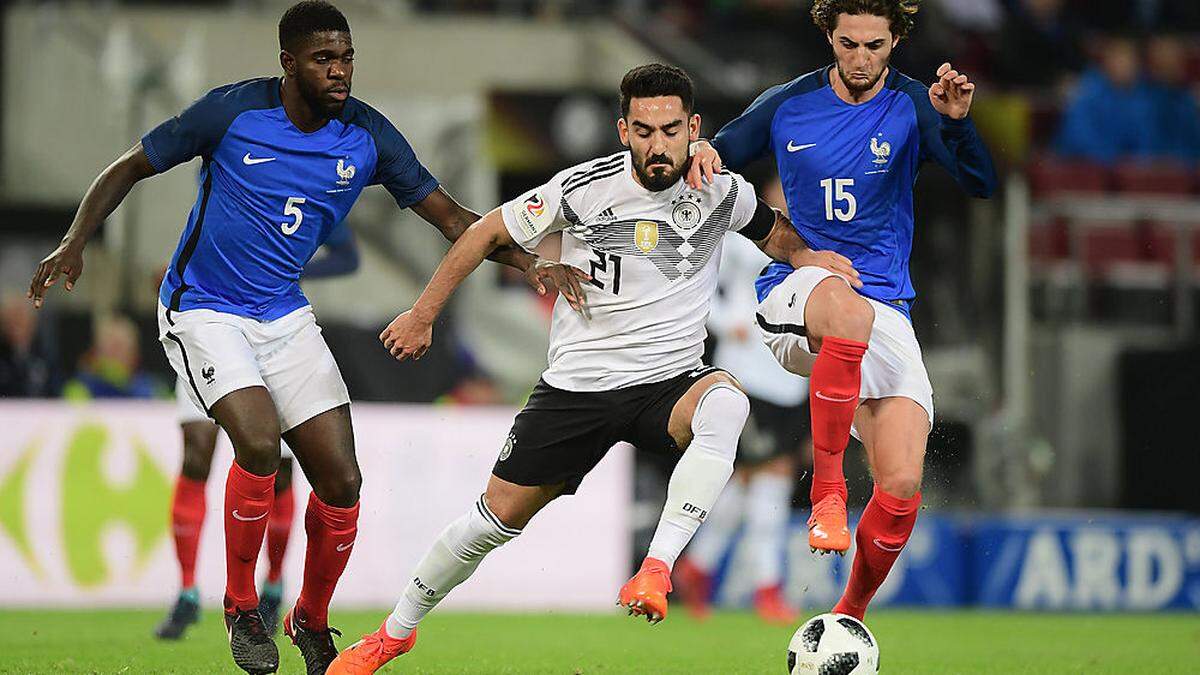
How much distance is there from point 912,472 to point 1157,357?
306 inches

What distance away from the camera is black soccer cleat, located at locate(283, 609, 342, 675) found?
643 cm

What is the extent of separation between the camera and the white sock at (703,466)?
5.94m

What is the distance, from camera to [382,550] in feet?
36.7

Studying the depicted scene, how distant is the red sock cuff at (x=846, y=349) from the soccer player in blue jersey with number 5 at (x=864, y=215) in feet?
0.07

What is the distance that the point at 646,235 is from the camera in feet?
20.5

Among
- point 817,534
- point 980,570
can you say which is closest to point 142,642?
point 817,534

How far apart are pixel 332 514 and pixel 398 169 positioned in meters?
1.33

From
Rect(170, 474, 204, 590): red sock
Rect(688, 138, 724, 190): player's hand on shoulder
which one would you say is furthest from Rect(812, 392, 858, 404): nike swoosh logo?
Rect(170, 474, 204, 590): red sock

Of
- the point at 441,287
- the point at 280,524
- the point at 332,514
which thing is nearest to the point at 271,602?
the point at 280,524

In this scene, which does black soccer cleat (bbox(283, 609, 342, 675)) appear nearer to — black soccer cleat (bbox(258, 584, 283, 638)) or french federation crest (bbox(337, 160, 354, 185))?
french federation crest (bbox(337, 160, 354, 185))

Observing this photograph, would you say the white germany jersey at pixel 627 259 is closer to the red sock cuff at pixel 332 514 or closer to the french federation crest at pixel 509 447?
the french federation crest at pixel 509 447

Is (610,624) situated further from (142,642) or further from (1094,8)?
(1094,8)

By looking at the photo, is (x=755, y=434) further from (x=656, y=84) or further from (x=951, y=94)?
(x=656, y=84)

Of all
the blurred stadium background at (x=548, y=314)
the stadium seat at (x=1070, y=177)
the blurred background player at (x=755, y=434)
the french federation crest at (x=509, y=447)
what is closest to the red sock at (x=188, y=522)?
the blurred stadium background at (x=548, y=314)
